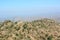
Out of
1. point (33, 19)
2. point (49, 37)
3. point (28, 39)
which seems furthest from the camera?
point (33, 19)

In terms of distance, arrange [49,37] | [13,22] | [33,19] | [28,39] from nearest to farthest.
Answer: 1. [28,39]
2. [49,37]
3. [13,22]
4. [33,19]

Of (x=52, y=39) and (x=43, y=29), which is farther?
(x=43, y=29)

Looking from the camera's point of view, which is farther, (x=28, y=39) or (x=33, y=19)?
(x=33, y=19)

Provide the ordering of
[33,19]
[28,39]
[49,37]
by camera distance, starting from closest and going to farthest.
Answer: [28,39] < [49,37] < [33,19]

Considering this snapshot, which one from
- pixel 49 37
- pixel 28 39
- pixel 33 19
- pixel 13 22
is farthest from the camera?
pixel 33 19

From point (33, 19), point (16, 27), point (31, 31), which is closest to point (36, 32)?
point (31, 31)

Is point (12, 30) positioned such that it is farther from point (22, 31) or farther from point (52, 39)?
point (52, 39)

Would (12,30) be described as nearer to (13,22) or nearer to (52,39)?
(13,22)

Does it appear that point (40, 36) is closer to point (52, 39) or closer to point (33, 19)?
point (52, 39)
